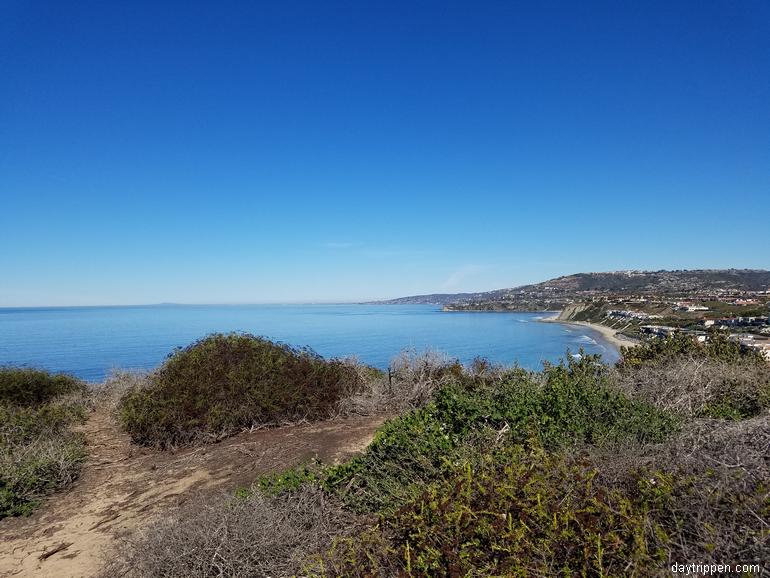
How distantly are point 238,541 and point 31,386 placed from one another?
41.1 ft

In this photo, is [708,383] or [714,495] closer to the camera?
[714,495]

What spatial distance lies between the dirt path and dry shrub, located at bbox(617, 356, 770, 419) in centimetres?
469

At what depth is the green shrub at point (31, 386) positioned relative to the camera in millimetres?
11898

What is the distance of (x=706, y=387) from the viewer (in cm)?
698

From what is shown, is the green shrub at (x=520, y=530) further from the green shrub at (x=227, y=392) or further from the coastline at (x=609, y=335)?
the coastline at (x=609, y=335)

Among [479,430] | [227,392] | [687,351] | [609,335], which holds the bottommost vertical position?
[609,335]

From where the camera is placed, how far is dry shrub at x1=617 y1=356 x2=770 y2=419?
6.39 metres

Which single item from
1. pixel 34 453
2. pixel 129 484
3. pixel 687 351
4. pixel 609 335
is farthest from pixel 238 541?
pixel 609 335

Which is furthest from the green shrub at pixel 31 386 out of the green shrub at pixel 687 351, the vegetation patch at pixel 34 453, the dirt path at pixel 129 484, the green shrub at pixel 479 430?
the green shrub at pixel 687 351

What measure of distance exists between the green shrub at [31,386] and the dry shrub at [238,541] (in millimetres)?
10458

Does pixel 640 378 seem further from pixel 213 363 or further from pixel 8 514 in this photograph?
pixel 8 514

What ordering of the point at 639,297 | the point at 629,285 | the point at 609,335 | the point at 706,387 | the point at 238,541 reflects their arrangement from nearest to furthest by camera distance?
the point at 238,541, the point at 706,387, the point at 609,335, the point at 639,297, the point at 629,285

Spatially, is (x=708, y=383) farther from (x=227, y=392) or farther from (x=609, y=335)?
(x=609, y=335)

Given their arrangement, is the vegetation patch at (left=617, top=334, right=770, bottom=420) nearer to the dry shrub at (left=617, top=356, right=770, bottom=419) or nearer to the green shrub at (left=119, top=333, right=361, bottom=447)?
the dry shrub at (left=617, top=356, right=770, bottom=419)
